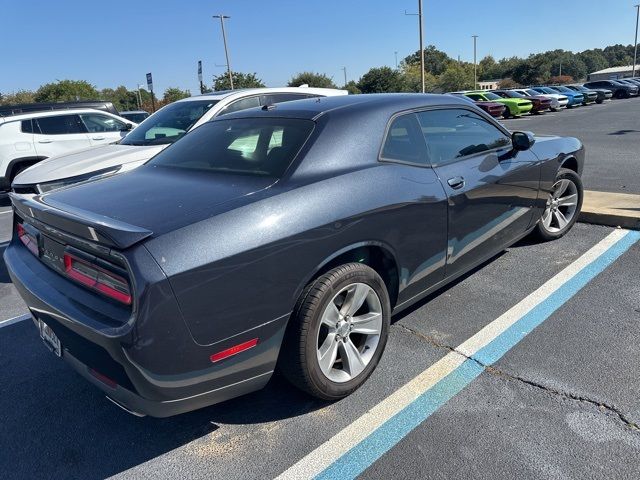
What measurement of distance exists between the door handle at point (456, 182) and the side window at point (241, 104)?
12.2ft

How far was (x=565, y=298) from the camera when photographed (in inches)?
146

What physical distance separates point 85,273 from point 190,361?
0.68 meters

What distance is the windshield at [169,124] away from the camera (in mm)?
6086

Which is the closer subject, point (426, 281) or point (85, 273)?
point (85, 273)

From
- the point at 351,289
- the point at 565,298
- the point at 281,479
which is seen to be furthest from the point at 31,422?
the point at 565,298

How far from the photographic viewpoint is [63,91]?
58.2 meters

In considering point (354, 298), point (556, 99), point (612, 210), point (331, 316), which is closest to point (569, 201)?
point (612, 210)

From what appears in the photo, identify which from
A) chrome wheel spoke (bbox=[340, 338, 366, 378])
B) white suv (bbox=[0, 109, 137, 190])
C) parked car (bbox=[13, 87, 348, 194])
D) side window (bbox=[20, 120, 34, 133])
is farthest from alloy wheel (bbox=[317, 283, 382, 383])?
side window (bbox=[20, 120, 34, 133])

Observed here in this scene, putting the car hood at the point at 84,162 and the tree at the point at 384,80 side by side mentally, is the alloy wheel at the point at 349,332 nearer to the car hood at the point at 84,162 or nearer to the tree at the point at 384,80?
the car hood at the point at 84,162

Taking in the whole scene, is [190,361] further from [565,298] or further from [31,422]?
[565,298]

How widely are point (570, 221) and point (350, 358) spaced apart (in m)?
3.49

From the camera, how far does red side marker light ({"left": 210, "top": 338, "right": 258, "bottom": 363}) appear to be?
2.13m

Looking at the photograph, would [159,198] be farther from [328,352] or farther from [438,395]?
[438,395]

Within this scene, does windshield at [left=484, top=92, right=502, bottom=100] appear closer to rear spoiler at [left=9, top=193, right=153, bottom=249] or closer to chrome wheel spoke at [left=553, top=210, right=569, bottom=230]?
chrome wheel spoke at [left=553, top=210, right=569, bottom=230]
